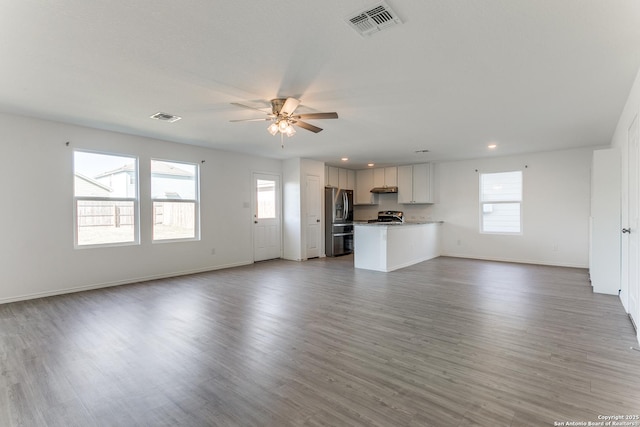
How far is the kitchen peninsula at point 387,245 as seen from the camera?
609cm

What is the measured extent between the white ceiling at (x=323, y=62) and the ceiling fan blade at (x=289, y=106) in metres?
0.15

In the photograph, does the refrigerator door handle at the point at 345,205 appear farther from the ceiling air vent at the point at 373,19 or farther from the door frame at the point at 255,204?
the ceiling air vent at the point at 373,19

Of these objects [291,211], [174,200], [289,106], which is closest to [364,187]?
[291,211]

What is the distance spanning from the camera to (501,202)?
24.0 feet

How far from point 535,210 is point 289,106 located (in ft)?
20.7

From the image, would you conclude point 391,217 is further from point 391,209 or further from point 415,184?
point 415,184

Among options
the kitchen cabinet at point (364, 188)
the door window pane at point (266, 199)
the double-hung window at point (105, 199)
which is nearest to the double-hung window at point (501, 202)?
the kitchen cabinet at point (364, 188)

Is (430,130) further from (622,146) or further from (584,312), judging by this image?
(584,312)

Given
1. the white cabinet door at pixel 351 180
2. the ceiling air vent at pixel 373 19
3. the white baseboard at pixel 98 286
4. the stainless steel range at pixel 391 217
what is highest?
the ceiling air vent at pixel 373 19

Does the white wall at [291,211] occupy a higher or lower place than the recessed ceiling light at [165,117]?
lower

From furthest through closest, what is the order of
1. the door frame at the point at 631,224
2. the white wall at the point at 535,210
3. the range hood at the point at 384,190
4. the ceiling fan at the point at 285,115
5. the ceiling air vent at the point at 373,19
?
the range hood at the point at 384,190
the white wall at the point at 535,210
the ceiling fan at the point at 285,115
the door frame at the point at 631,224
the ceiling air vent at the point at 373,19

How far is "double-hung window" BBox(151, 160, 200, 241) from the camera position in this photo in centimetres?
570

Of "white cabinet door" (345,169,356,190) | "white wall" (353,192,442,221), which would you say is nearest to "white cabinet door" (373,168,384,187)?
"white wall" (353,192,442,221)

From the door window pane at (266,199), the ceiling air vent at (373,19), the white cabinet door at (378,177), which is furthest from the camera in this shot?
the white cabinet door at (378,177)
